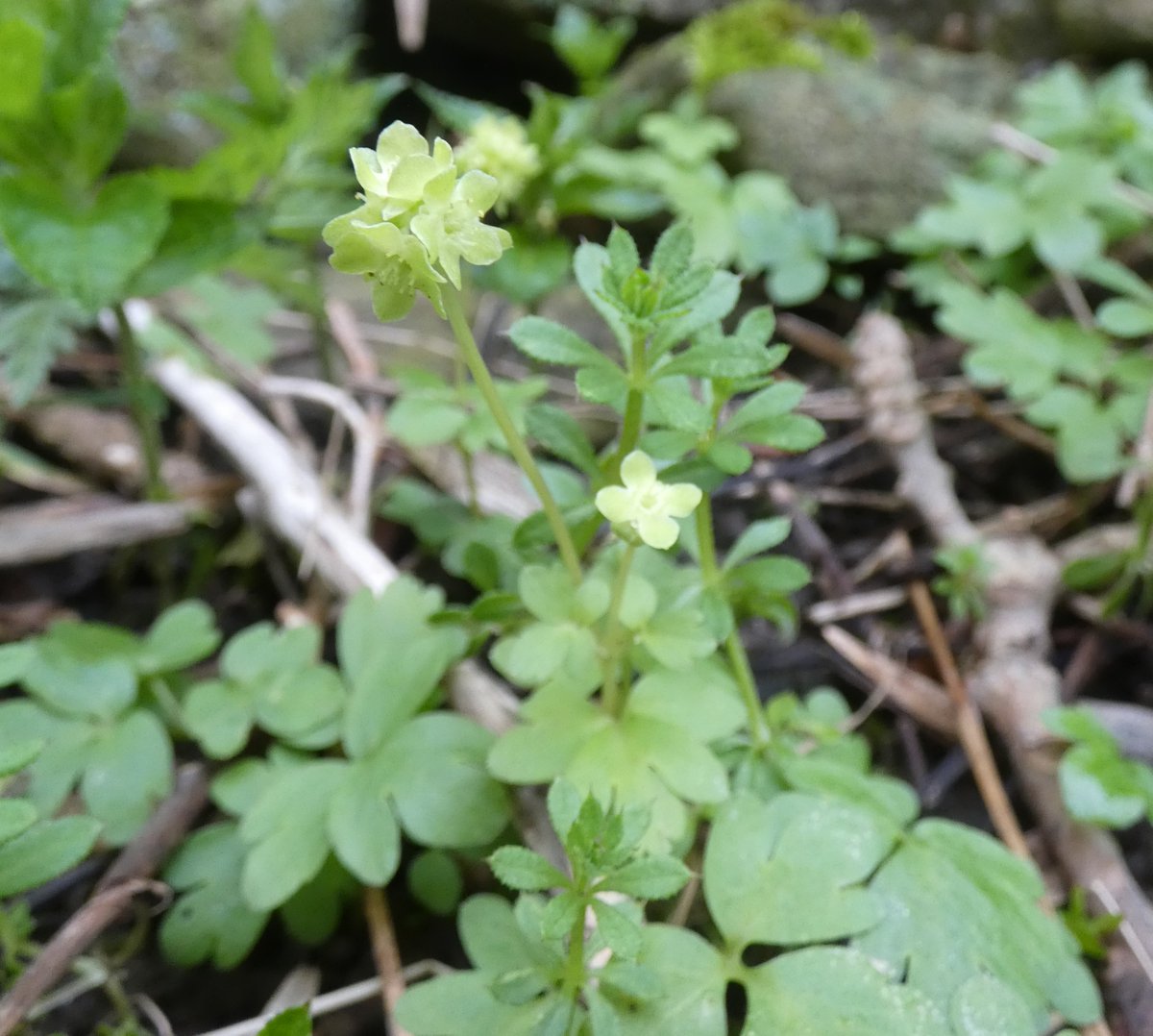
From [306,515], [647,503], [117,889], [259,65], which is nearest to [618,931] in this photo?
[647,503]

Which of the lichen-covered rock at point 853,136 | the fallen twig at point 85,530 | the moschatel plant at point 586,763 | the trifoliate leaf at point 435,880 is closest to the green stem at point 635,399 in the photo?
the moschatel plant at point 586,763

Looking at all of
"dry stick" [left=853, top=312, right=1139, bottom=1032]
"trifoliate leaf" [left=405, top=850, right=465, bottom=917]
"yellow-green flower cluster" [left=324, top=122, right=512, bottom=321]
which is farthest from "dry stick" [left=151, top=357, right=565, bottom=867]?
"dry stick" [left=853, top=312, right=1139, bottom=1032]

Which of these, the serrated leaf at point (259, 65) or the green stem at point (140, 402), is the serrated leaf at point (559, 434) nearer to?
the green stem at point (140, 402)

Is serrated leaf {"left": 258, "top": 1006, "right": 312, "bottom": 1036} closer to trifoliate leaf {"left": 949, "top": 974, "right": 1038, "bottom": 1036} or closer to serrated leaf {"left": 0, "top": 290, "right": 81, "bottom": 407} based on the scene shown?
trifoliate leaf {"left": 949, "top": 974, "right": 1038, "bottom": 1036}

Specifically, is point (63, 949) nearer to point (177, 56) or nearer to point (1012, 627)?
point (1012, 627)

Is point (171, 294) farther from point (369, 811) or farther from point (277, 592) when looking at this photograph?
point (369, 811)

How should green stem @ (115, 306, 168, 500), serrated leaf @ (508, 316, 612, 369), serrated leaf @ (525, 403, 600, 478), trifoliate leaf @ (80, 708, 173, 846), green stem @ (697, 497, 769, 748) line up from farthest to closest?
green stem @ (115, 306, 168, 500), trifoliate leaf @ (80, 708, 173, 846), green stem @ (697, 497, 769, 748), serrated leaf @ (525, 403, 600, 478), serrated leaf @ (508, 316, 612, 369)

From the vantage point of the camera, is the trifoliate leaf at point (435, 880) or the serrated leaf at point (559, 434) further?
the trifoliate leaf at point (435, 880)
